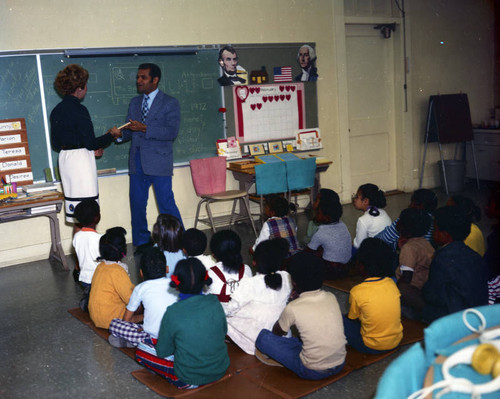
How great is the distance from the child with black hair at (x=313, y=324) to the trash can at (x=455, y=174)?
5.65m

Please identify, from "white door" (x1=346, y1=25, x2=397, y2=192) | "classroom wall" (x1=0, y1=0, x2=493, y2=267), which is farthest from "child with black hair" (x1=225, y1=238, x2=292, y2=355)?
"white door" (x1=346, y1=25, x2=397, y2=192)

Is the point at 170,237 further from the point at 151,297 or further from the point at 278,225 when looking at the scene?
the point at 278,225

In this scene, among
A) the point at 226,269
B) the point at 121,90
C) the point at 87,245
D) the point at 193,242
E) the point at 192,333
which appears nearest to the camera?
the point at 192,333

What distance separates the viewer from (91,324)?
3.76 m

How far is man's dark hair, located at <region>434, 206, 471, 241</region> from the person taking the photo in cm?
300

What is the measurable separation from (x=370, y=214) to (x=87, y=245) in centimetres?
204

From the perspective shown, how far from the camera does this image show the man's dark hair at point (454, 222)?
9.85ft

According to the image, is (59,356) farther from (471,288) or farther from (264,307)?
(471,288)

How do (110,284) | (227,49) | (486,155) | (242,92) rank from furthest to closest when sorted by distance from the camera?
(486,155)
(242,92)
(227,49)
(110,284)

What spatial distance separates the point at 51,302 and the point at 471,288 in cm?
298

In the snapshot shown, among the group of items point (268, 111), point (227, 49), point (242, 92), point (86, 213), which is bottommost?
point (86, 213)

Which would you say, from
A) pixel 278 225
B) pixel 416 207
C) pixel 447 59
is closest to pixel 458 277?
pixel 416 207

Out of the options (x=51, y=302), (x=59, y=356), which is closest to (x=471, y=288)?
(x=59, y=356)

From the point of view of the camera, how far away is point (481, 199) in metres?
7.08
